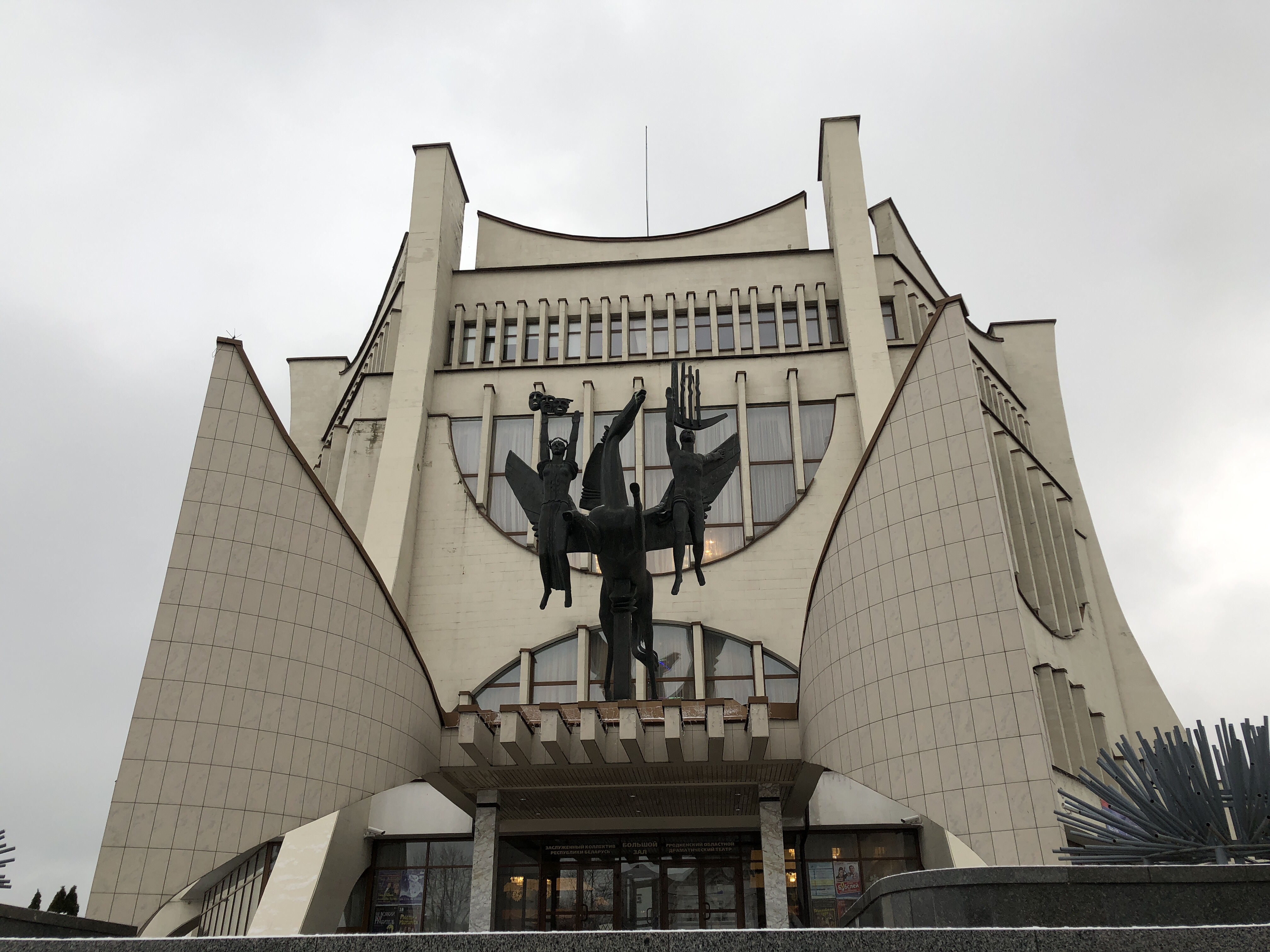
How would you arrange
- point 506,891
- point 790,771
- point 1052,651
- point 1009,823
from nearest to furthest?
1. point 1009,823
2. point 790,771
3. point 506,891
4. point 1052,651

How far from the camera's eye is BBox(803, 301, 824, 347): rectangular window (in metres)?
28.4

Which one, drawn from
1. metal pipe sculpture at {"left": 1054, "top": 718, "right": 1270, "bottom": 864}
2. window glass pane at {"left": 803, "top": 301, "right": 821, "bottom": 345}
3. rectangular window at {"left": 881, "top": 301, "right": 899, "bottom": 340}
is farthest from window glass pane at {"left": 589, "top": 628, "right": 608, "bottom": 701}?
metal pipe sculpture at {"left": 1054, "top": 718, "right": 1270, "bottom": 864}

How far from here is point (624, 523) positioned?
15.6 meters

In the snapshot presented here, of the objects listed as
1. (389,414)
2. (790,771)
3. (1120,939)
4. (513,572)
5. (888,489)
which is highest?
(389,414)

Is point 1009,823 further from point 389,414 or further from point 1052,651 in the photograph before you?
point 389,414

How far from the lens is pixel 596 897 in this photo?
19.4 meters

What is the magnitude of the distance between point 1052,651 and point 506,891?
1475 cm

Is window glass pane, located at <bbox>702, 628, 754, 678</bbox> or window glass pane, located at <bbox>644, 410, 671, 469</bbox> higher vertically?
window glass pane, located at <bbox>644, 410, 671, 469</bbox>

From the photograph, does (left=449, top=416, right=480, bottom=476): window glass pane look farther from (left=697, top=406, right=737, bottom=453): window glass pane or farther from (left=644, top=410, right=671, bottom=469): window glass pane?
(left=697, top=406, right=737, bottom=453): window glass pane

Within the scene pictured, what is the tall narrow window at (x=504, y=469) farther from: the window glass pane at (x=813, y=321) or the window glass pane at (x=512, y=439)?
the window glass pane at (x=813, y=321)

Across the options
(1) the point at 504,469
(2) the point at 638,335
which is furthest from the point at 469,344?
(1) the point at 504,469

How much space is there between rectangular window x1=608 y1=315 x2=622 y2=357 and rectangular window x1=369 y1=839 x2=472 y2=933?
14.3 m

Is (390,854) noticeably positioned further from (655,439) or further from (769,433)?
(769,433)

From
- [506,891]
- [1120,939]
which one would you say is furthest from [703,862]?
[1120,939]
